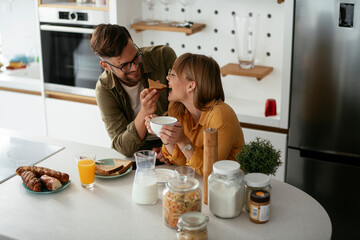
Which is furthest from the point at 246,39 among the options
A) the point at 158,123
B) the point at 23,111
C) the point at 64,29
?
the point at 23,111

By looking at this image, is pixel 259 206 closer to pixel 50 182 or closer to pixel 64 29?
pixel 50 182

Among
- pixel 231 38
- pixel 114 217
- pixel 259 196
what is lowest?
pixel 114 217

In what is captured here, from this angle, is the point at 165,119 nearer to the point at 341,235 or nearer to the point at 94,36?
the point at 94,36

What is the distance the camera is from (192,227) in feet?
4.75

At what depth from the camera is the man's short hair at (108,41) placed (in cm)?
212

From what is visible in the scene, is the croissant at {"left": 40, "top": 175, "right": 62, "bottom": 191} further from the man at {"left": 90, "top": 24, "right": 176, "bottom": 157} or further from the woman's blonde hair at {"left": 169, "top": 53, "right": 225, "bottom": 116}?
the woman's blonde hair at {"left": 169, "top": 53, "right": 225, "bottom": 116}

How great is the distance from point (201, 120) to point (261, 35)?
1.58 m

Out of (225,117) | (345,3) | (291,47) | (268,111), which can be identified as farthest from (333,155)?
(225,117)

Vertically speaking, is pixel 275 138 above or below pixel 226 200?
below

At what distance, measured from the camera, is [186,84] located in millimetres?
1977

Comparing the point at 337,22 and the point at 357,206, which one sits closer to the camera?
the point at 337,22

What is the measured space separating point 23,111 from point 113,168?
7.77 feet

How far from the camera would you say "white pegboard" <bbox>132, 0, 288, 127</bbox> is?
10.9 ft

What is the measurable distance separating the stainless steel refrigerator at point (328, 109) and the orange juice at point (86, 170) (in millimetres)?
1524
